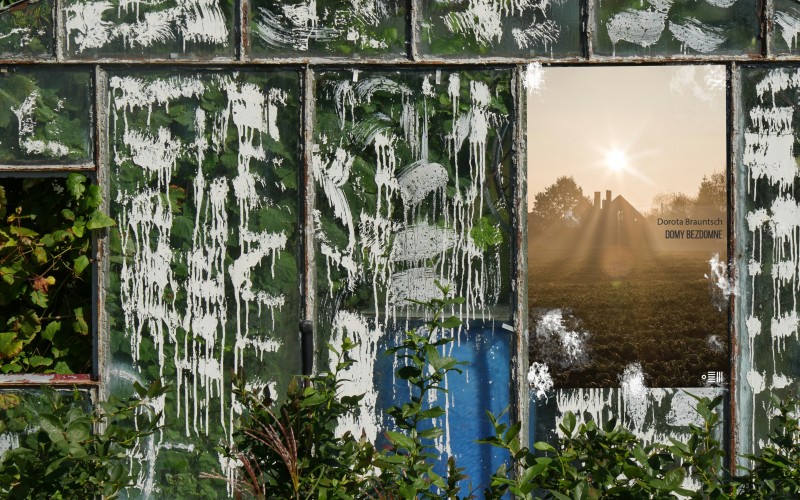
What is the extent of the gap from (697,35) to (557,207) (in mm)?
1169

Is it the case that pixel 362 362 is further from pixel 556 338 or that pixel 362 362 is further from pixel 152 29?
pixel 152 29

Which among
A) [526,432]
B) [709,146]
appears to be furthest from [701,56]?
[526,432]

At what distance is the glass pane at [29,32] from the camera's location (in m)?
4.55

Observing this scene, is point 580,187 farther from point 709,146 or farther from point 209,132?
point 209,132

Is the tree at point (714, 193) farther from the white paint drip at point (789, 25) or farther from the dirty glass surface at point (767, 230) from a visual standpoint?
the white paint drip at point (789, 25)

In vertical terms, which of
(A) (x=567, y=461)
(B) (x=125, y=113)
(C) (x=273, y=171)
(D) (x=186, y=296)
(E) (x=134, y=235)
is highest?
(B) (x=125, y=113)

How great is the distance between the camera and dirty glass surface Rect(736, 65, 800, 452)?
4.63 meters

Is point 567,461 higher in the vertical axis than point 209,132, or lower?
lower

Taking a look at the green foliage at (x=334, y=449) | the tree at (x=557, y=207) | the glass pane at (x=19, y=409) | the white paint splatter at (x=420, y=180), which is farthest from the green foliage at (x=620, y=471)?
the glass pane at (x=19, y=409)

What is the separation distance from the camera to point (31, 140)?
179 inches

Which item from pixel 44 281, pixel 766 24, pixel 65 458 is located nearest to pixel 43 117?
pixel 44 281

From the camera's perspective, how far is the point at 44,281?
474 cm

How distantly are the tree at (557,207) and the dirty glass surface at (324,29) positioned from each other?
1.05 m

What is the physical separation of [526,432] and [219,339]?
168 centimetres
